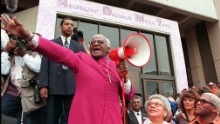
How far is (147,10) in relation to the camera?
526 inches

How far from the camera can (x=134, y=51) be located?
2496mm

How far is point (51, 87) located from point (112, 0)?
9732 mm

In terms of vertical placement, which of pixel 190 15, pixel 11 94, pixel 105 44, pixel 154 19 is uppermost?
pixel 190 15

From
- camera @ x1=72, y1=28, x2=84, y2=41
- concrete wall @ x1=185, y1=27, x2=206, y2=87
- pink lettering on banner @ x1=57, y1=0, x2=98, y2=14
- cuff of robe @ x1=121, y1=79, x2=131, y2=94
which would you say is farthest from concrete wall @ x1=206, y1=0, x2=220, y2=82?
cuff of robe @ x1=121, y1=79, x2=131, y2=94

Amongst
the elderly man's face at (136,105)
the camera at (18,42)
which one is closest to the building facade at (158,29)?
the elderly man's face at (136,105)

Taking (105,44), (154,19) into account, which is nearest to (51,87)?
(105,44)

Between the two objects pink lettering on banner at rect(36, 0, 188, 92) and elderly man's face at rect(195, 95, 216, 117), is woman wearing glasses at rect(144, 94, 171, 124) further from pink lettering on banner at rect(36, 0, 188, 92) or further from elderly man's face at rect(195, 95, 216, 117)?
pink lettering on banner at rect(36, 0, 188, 92)

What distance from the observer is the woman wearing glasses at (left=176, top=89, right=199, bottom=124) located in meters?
3.70

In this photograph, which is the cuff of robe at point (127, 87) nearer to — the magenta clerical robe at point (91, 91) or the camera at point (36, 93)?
the magenta clerical robe at point (91, 91)

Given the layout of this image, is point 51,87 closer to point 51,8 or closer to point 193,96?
point 193,96

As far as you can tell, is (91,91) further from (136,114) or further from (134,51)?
(136,114)

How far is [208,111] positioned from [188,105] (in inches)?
24.2

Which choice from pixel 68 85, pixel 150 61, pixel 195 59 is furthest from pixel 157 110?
pixel 195 59

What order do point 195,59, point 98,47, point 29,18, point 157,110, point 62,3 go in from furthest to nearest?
point 195,59 → point 29,18 → point 62,3 → point 157,110 → point 98,47
